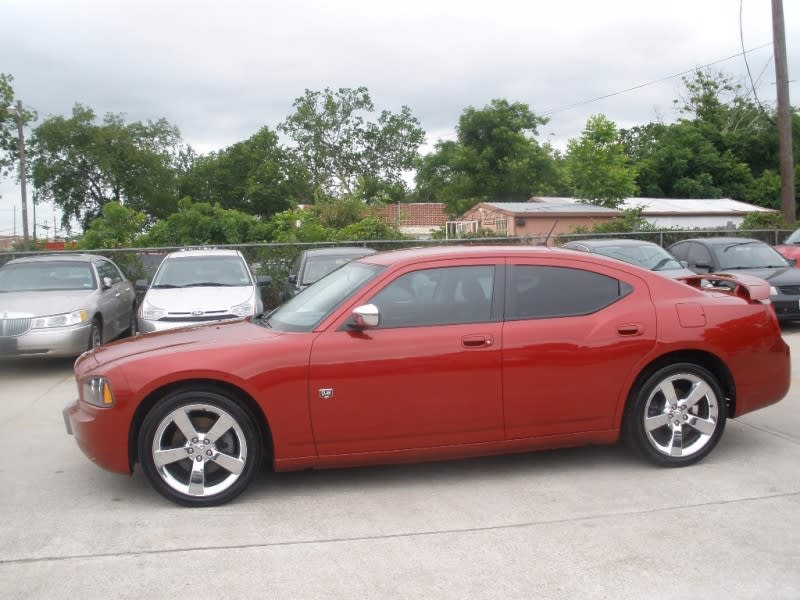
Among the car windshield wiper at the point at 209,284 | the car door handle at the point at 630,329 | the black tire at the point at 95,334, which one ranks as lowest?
the black tire at the point at 95,334

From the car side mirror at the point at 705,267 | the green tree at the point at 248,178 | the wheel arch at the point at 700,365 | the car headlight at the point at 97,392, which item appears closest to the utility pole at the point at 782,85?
the car side mirror at the point at 705,267

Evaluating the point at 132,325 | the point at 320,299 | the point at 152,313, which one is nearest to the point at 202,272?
the point at 152,313

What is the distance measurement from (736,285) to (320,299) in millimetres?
3177

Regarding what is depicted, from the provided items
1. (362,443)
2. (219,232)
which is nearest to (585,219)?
(219,232)

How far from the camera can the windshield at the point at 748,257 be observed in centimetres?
1305

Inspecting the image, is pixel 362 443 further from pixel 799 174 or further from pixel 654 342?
pixel 799 174

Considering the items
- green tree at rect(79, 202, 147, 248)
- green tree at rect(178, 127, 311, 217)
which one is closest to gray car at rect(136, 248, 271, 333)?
green tree at rect(79, 202, 147, 248)

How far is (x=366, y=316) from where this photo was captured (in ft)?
15.9

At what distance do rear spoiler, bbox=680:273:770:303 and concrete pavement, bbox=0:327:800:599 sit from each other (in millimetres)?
1163

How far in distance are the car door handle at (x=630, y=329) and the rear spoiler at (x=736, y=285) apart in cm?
108

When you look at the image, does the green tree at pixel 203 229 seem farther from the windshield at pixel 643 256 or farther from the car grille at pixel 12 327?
the windshield at pixel 643 256

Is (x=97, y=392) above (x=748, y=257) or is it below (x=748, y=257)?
below

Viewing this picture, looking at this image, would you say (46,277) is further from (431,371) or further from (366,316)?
(431,371)

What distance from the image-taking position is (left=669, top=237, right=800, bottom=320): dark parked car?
1215cm
